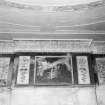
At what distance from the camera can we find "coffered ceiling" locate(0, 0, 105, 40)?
6168 mm

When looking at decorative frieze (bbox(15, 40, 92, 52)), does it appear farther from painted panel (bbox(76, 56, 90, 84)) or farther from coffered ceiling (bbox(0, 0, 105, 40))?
painted panel (bbox(76, 56, 90, 84))

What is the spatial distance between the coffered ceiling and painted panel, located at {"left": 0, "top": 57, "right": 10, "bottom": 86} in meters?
0.94

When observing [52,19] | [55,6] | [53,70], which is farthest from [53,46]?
[55,6]

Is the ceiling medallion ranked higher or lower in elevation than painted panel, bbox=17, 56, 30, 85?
higher

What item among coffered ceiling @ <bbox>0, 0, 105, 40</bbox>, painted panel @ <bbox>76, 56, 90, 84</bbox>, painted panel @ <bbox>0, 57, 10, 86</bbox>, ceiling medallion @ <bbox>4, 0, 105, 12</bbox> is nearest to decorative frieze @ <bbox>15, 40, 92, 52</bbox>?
coffered ceiling @ <bbox>0, 0, 105, 40</bbox>

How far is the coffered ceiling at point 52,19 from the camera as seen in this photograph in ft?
20.2

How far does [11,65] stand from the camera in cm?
757

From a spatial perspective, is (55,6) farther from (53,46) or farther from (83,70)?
(83,70)

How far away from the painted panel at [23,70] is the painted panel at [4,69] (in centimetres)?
50

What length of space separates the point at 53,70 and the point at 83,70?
1214 millimetres

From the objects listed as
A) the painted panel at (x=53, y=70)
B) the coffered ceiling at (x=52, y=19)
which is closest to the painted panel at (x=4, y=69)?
the coffered ceiling at (x=52, y=19)

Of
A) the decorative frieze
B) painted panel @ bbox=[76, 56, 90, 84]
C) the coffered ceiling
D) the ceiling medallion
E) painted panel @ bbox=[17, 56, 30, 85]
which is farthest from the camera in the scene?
the decorative frieze

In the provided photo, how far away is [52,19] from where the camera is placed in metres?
6.75

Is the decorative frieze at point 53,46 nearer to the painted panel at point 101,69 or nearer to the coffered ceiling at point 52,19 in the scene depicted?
the coffered ceiling at point 52,19
